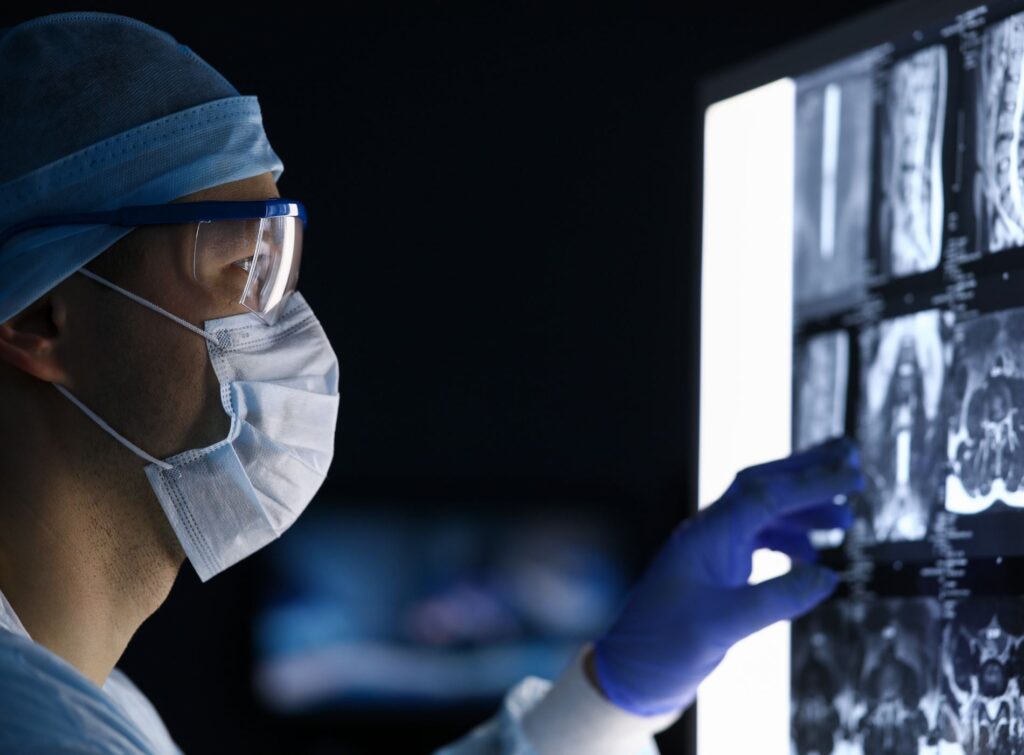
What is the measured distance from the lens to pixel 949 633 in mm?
1036

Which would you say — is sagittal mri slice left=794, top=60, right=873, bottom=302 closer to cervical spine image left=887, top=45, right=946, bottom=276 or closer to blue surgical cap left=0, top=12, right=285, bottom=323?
cervical spine image left=887, top=45, right=946, bottom=276

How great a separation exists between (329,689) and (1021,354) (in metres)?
2.90

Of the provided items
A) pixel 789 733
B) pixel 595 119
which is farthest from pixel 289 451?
pixel 595 119

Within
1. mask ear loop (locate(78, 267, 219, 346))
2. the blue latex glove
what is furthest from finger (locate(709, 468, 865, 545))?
mask ear loop (locate(78, 267, 219, 346))

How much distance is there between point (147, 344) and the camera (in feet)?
3.85

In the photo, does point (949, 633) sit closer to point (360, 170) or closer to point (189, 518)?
point (189, 518)

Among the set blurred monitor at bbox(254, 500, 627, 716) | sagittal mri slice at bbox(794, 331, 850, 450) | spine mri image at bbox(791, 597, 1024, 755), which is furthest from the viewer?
blurred monitor at bbox(254, 500, 627, 716)

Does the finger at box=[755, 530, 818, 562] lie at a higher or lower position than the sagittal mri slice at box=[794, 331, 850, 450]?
lower

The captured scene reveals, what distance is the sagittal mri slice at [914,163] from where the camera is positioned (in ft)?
3.56

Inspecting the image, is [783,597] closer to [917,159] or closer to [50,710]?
[917,159]

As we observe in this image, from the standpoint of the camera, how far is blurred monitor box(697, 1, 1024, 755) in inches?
39.7

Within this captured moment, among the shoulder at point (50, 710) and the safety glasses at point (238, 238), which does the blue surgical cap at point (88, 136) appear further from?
the shoulder at point (50, 710)

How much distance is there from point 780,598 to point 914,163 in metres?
0.42

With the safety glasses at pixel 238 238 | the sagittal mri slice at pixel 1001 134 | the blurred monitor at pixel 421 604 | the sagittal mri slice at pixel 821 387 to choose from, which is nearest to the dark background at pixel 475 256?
the blurred monitor at pixel 421 604
